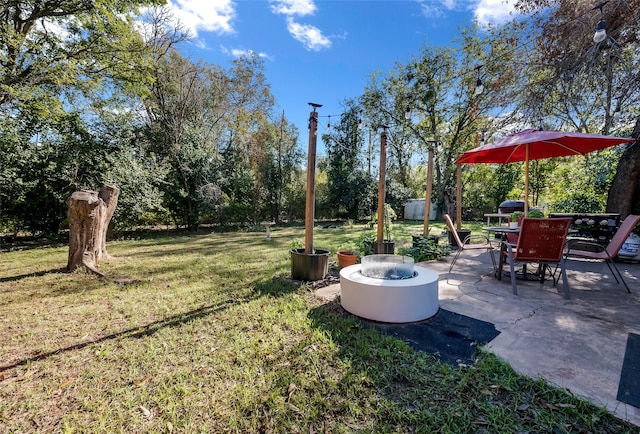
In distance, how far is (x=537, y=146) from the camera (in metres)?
4.52

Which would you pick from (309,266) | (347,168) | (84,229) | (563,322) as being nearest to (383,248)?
(309,266)

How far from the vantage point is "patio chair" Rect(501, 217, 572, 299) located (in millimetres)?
3016

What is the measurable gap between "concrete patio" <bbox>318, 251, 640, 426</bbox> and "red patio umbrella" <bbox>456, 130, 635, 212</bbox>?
59.0 inches

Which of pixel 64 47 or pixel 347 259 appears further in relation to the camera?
pixel 64 47

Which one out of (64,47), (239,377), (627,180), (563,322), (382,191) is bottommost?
(239,377)

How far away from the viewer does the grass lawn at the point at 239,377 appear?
1417 mm

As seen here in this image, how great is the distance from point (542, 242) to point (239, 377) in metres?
3.56

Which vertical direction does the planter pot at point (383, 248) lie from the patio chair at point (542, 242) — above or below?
below

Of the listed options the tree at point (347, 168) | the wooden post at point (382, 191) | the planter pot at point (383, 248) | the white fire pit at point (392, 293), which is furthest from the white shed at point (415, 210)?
the white fire pit at point (392, 293)

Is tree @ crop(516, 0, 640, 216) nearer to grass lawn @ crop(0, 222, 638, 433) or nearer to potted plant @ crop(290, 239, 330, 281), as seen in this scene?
potted plant @ crop(290, 239, 330, 281)

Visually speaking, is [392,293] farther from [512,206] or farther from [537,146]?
[512,206]

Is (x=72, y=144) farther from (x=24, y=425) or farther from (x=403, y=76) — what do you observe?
(x=403, y=76)

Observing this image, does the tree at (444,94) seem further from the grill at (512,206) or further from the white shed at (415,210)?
the white shed at (415,210)

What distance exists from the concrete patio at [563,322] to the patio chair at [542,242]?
0.32 metres
